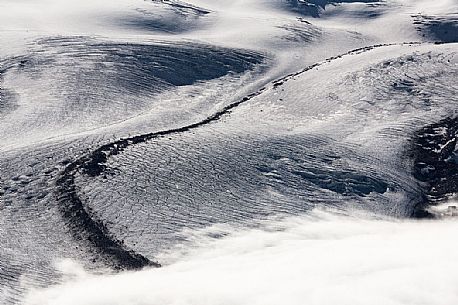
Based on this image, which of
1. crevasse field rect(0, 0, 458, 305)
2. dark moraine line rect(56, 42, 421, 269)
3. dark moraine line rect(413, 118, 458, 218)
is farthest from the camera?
dark moraine line rect(413, 118, 458, 218)

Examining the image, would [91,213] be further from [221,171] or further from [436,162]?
[436,162]

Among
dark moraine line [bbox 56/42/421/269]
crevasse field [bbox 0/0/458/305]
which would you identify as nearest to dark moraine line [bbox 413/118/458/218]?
crevasse field [bbox 0/0/458/305]

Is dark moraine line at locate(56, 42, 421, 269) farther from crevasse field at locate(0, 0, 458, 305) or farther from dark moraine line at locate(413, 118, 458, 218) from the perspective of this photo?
dark moraine line at locate(413, 118, 458, 218)

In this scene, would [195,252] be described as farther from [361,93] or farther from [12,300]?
[361,93]

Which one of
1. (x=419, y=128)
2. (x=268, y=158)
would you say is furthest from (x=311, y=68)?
(x=268, y=158)

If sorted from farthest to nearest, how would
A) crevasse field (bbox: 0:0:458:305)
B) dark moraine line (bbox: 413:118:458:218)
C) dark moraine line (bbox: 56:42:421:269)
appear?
dark moraine line (bbox: 413:118:458:218), dark moraine line (bbox: 56:42:421:269), crevasse field (bbox: 0:0:458:305)
